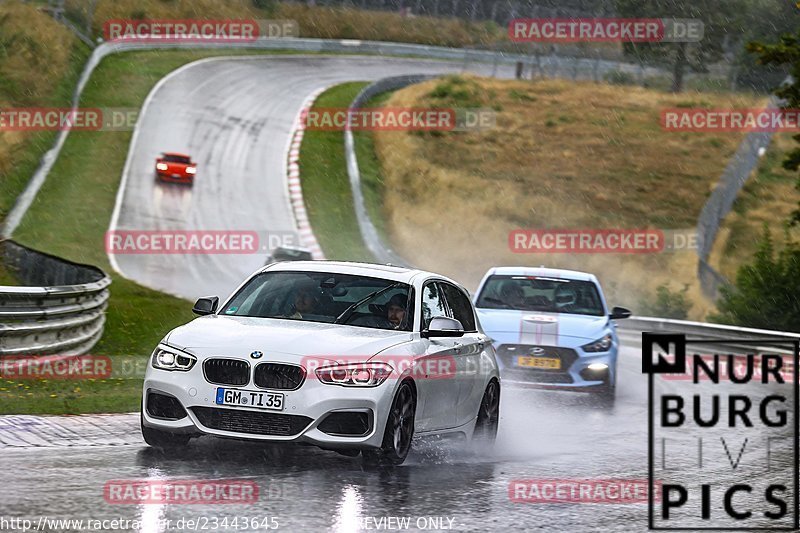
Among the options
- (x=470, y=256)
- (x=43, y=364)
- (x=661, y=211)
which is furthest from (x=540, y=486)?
(x=661, y=211)

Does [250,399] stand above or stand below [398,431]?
above

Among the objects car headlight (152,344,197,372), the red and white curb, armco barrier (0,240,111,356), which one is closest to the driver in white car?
car headlight (152,344,197,372)

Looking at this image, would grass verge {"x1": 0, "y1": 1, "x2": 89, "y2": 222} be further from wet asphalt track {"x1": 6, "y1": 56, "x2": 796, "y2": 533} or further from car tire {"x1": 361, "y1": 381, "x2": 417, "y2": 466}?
car tire {"x1": 361, "y1": 381, "x2": 417, "y2": 466}

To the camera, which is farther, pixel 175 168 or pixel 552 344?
pixel 175 168

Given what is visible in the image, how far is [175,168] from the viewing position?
41.2 meters

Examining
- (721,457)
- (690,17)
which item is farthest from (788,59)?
(690,17)

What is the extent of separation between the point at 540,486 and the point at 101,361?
29.4ft

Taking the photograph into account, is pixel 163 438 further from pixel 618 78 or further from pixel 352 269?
pixel 618 78

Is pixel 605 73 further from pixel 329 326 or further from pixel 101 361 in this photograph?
pixel 329 326

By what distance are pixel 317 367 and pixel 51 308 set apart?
22.5 feet

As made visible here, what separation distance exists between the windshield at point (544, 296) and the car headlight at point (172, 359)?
7.98 m

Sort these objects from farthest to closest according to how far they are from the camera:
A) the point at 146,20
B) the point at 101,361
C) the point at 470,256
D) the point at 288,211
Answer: the point at 146,20 < the point at 470,256 < the point at 288,211 < the point at 101,361

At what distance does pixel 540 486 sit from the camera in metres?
9.16

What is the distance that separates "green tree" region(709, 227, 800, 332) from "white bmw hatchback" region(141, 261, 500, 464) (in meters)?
21.9
